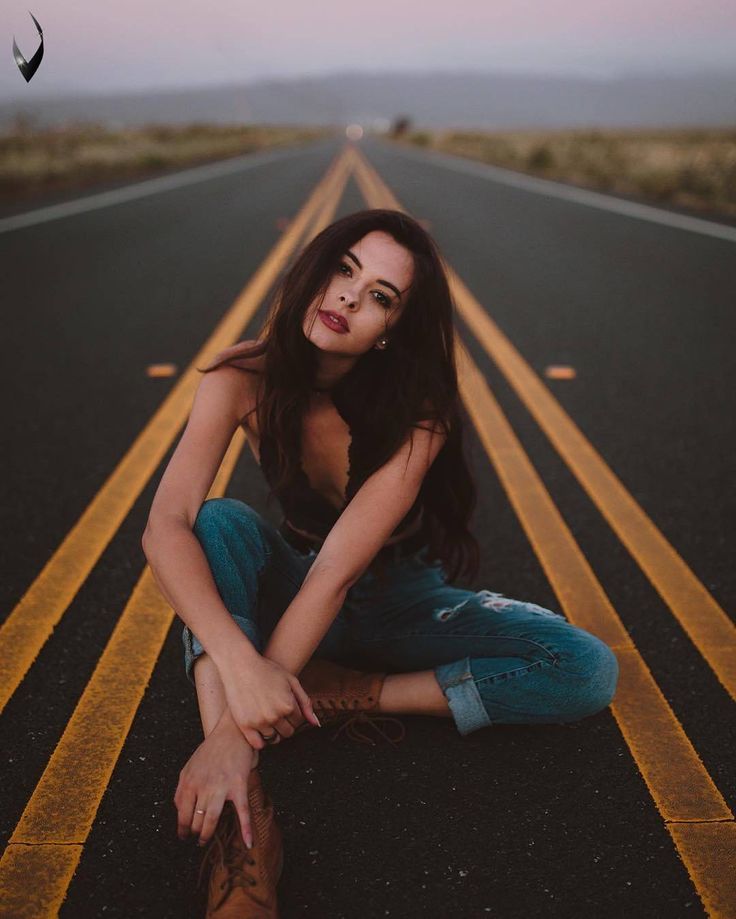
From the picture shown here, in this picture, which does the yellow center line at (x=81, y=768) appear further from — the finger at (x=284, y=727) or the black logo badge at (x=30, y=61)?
the black logo badge at (x=30, y=61)

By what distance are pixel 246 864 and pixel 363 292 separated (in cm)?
131

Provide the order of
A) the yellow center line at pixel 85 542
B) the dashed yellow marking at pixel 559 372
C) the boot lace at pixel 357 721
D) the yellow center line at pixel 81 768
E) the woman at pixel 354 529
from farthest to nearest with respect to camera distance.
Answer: the dashed yellow marking at pixel 559 372 → the yellow center line at pixel 85 542 → the boot lace at pixel 357 721 → the woman at pixel 354 529 → the yellow center line at pixel 81 768

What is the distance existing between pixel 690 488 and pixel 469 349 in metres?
2.61

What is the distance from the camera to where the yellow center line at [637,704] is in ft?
6.55

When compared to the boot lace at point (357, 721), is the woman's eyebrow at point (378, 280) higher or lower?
higher

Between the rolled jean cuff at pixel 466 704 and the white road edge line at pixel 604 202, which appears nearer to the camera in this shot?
the rolled jean cuff at pixel 466 704

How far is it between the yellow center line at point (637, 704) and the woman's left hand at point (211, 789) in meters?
0.94

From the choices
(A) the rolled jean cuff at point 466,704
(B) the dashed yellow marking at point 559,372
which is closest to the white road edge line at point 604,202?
(B) the dashed yellow marking at point 559,372

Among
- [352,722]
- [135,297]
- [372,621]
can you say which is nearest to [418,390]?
[372,621]

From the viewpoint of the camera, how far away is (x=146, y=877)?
1.95 m

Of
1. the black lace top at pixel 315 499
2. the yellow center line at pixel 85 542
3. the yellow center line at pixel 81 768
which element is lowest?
the yellow center line at pixel 81 768

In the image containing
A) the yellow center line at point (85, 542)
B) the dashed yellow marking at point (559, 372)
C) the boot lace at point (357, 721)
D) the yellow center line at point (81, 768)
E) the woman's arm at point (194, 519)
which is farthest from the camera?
the dashed yellow marking at point (559, 372)

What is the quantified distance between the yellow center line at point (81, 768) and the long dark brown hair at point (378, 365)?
2.28 feet

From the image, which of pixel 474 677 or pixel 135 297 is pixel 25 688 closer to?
pixel 474 677
